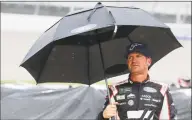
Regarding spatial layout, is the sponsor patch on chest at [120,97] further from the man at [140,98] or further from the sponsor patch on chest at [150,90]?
the sponsor patch on chest at [150,90]

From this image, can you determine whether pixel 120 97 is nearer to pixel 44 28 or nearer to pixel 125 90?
pixel 125 90

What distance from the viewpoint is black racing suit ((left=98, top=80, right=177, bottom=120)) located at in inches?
89.2

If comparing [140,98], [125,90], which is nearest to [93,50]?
[125,90]

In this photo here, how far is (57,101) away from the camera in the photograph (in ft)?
11.7

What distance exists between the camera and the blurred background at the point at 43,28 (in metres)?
7.34

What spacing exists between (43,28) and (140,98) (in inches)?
208

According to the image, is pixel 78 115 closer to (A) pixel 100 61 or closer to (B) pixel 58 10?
(A) pixel 100 61

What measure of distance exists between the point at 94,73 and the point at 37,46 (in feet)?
2.27

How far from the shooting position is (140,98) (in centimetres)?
230

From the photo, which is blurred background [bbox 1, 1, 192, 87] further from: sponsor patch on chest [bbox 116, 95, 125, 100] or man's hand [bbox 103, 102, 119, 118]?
man's hand [bbox 103, 102, 119, 118]

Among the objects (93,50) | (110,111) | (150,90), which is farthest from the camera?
(93,50)

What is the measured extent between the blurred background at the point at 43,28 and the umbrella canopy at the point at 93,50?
4.44 m

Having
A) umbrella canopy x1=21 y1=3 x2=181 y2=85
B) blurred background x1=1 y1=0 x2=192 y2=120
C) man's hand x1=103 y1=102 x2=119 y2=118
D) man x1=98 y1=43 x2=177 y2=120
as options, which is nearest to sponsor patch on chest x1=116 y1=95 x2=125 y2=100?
man x1=98 y1=43 x2=177 y2=120

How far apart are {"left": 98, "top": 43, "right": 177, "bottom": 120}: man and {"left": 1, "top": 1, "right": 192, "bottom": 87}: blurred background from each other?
16.1 feet
